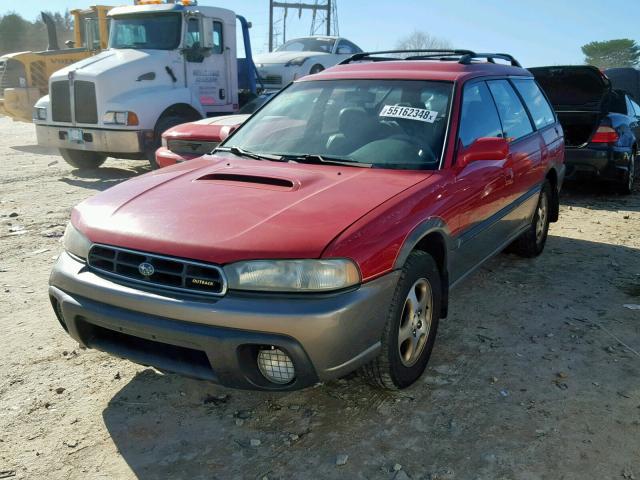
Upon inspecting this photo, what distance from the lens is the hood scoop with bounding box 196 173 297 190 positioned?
10.2 feet

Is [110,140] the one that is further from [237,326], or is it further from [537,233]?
[237,326]

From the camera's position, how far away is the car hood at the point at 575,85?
7.97m

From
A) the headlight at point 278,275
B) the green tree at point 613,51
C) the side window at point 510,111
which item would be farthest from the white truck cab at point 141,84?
the green tree at point 613,51

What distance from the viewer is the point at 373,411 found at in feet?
9.70

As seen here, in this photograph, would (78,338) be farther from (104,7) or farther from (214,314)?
(104,7)

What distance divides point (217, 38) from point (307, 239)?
8.35m

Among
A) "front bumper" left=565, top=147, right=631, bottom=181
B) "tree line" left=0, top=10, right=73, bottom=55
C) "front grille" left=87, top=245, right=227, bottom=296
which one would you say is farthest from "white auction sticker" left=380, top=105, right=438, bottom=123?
"tree line" left=0, top=10, right=73, bottom=55

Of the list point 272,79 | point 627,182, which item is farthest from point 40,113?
point 627,182

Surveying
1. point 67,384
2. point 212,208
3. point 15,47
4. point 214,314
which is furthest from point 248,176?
point 15,47

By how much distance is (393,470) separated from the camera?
8.30 feet

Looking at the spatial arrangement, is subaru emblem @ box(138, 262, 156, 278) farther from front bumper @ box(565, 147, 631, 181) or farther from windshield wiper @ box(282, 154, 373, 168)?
front bumper @ box(565, 147, 631, 181)

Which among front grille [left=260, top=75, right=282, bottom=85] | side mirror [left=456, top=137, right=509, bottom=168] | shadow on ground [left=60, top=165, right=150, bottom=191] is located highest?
front grille [left=260, top=75, right=282, bottom=85]

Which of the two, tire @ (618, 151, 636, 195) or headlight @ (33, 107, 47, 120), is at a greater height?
headlight @ (33, 107, 47, 120)

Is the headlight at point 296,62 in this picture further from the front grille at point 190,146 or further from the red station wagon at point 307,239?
the red station wagon at point 307,239
